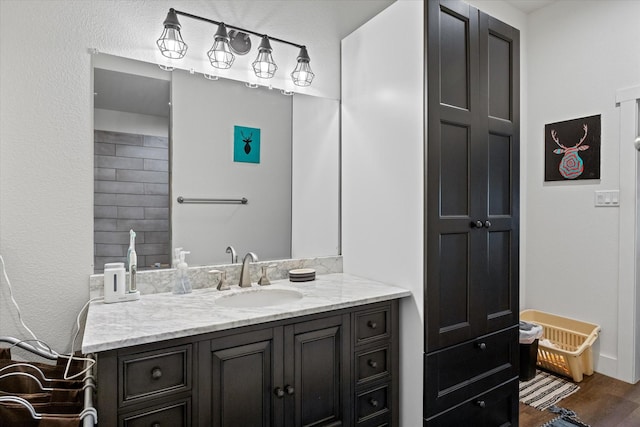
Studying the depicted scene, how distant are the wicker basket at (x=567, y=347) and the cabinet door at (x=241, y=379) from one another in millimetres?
2364

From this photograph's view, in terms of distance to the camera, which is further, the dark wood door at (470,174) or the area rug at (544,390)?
the area rug at (544,390)

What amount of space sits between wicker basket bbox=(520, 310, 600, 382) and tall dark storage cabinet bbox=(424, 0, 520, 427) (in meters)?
0.94

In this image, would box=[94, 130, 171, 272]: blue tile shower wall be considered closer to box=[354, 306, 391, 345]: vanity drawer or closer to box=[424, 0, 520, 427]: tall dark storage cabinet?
box=[354, 306, 391, 345]: vanity drawer

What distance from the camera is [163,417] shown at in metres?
1.19

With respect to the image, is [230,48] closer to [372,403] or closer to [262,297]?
[262,297]

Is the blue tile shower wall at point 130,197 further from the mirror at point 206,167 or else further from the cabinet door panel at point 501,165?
the cabinet door panel at point 501,165

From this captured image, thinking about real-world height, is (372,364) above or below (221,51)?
below

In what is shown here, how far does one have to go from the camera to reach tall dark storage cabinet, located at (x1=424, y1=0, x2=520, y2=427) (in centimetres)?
169

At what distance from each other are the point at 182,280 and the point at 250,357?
21.8 inches

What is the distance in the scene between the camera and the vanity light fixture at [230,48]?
1.69m

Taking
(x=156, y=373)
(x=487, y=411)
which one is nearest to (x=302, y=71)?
(x=156, y=373)

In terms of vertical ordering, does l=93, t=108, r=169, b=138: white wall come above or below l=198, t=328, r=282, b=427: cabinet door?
above

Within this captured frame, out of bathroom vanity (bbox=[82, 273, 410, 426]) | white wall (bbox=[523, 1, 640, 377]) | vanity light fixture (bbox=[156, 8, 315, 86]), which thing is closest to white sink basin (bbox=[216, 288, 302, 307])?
bathroom vanity (bbox=[82, 273, 410, 426])

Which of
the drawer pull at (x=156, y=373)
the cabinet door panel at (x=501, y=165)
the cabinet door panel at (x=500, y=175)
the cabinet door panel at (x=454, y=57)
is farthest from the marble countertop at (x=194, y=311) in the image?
the cabinet door panel at (x=454, y=57)
